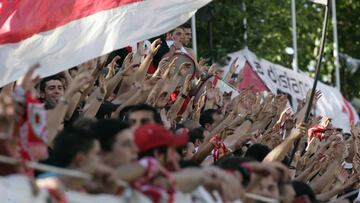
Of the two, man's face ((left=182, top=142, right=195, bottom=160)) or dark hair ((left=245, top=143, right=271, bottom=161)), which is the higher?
man's face ((left=182, top=142, right=195, bottom=160))

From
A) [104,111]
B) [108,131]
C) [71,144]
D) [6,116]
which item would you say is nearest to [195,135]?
[104,111]

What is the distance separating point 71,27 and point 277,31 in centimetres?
1723

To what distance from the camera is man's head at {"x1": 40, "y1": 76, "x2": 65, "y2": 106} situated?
11680 mm

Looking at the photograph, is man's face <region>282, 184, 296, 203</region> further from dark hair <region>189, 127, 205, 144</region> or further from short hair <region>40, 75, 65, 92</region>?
short hair <region>40, 75, 65, 92</region>

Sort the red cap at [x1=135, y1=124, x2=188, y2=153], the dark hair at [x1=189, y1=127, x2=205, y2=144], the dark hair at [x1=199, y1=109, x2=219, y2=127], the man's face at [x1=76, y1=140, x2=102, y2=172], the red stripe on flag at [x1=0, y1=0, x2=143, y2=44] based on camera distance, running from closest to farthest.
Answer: the man's face at [x1=76, y1=140, x2=102, y2=172] < the red cap at [x1=135, y1=124, x2=188, y2=153] < the red stripe on flag at [x1=0, y1=0, x2=143, y2=44] < the dark hair at [x1=189, y1=127, x2=205, y2=144] < the dark hair at [x1=199, y1=109, x2=219, y2=127]

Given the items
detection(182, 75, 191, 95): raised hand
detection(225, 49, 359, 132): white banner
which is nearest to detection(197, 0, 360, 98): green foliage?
detection(225, 49, 359, 132): white banner

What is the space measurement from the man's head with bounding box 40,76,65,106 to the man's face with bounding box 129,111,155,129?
1.60m

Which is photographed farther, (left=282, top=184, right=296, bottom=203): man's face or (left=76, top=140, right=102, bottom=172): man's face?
(left=282, top=184, right=296, bottom=203): man's face

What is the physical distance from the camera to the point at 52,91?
38.4 ft

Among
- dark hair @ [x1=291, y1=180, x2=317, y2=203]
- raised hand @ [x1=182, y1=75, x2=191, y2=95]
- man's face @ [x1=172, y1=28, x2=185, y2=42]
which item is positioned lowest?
man's face @ [x1=172, y1=28, x2=185, y2=42]

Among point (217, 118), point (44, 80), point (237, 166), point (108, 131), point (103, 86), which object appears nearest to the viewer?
point (108, 131)

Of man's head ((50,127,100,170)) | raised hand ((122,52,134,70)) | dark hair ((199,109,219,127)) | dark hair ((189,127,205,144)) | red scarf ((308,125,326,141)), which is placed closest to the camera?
man's head ((50,127,100,170))

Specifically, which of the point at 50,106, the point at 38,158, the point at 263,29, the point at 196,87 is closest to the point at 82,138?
the point at 38,158

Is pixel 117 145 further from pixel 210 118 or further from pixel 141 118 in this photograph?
pixel 210 118
